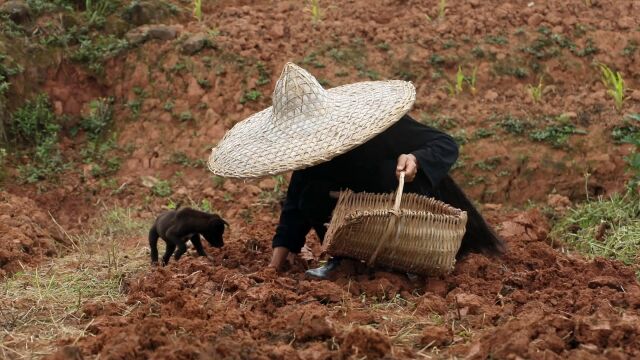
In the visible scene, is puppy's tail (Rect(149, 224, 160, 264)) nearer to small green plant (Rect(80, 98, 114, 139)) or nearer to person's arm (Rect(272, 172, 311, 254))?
person's arm (Rect(272, 172, 311, 254))

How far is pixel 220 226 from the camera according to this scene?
565 centimetres

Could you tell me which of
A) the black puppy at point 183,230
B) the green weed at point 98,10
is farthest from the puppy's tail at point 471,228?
the green weed at point 98,10

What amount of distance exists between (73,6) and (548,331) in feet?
21.5

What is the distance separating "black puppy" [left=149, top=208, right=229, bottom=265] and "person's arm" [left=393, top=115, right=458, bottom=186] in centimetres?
128

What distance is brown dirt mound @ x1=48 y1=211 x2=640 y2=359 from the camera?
3.56m

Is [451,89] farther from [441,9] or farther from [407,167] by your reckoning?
[407,167]

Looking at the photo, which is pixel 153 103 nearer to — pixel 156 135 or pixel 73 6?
pixel 156 135

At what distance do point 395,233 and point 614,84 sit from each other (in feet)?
12.0

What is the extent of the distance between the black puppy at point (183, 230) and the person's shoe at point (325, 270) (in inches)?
32.5

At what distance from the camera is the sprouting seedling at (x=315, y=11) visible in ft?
28.8

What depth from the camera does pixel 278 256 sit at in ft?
17.1

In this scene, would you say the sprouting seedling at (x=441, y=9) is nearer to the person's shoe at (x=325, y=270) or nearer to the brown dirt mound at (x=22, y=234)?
the brown dirt mound at (x=22, y=234)

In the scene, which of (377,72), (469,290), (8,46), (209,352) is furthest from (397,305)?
(8,46)

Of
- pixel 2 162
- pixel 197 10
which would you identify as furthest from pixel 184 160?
pixel 197 10
